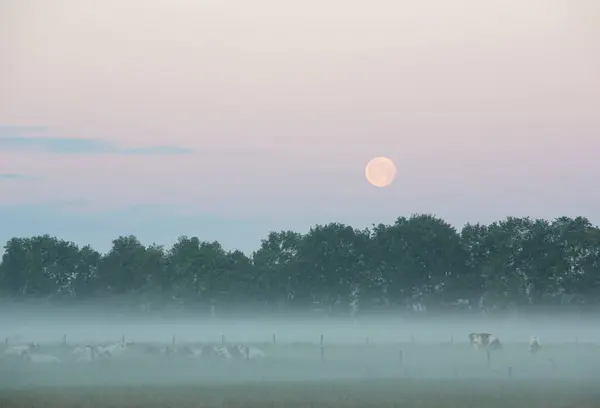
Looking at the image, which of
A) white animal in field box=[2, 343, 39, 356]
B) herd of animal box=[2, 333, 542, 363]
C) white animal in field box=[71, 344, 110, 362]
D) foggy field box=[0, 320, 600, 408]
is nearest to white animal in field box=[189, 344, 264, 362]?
herd of animal box=[2, 333, 542, 363]

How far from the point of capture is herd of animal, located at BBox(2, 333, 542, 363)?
175 ft

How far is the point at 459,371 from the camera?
4669 centimetres

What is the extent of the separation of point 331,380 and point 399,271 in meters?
42.6

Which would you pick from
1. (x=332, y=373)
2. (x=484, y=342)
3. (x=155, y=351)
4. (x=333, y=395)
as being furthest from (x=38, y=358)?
(x=484, y=342)

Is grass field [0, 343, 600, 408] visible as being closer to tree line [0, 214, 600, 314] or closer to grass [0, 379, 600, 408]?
grass [0, 379, 600, 408]

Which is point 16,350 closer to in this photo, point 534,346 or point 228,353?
point 228,353

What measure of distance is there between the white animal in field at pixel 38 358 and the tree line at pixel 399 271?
3227 centimetres

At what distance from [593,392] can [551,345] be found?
953 inches

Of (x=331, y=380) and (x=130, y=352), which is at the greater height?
(x=130, y=352)

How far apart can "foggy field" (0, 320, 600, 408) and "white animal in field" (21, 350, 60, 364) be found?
51cm

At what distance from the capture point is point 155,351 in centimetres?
5575

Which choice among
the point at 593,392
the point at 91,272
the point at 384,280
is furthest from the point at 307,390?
the point at 91,272

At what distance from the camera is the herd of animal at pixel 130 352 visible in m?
53.2

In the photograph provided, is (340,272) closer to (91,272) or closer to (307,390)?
(91,272)
